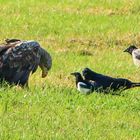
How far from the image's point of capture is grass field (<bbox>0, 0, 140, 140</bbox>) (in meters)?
7.56

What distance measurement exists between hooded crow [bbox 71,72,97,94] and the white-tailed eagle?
0.67m

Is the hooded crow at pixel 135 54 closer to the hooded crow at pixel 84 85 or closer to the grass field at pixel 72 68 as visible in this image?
the grass field at pixel 72 68

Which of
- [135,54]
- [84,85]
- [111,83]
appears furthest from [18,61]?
[135,54]

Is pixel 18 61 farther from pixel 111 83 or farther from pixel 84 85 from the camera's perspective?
pixel 111 83

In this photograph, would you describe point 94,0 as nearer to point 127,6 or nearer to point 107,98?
point 127,6

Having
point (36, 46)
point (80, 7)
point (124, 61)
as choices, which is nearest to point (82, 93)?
point (36, 46)

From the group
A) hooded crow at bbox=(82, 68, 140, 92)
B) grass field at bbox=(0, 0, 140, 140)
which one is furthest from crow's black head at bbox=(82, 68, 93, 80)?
grass field at bbox=(0, 0, 140, 140)

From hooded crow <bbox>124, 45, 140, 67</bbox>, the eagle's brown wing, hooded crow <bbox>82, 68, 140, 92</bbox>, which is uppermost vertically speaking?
the eagle's brown wing

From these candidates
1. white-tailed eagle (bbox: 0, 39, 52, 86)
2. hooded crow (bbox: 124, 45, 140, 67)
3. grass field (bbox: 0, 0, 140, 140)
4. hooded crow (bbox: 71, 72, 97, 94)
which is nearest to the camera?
grass field (bbox: 0, 0, 140, 140)

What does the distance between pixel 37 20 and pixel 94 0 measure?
3.50 meters

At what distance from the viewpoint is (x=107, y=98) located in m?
9.34

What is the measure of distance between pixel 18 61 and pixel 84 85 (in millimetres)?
999

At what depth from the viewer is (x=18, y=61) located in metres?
9.91

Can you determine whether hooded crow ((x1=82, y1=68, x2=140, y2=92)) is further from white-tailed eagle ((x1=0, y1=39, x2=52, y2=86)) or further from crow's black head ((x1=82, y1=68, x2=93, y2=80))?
white-tailed eagle ((x1=0, y1=39, x2=52, y2=86))
